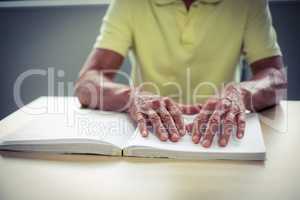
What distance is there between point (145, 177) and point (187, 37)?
72 cm

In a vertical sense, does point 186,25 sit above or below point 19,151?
above

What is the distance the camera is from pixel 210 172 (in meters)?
0.84

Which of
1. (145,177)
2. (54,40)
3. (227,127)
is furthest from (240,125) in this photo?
(54,40)

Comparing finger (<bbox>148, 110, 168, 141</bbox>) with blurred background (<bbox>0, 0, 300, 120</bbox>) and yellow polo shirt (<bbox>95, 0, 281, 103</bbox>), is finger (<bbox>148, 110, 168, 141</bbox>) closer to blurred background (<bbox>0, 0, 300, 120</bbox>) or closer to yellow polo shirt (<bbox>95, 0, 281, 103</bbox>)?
yellow polo shirt (<bbox>95, 0, 281, 103</bbox>)

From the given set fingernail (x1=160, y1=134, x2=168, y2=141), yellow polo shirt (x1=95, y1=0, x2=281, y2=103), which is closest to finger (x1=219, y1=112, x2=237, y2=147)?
fingernail (x1=160, y1=134, x2=168, y2=141)

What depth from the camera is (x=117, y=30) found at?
143 centimetres

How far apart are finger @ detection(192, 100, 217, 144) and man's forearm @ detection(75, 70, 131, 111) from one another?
0.24 m

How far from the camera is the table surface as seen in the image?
760 millimetres

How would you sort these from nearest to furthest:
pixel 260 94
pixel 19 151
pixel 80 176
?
pixel 80 176
pixel 19 151
pixel 260 94

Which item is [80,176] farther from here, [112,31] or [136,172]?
[112,31]

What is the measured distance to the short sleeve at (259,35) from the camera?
54.3 inches

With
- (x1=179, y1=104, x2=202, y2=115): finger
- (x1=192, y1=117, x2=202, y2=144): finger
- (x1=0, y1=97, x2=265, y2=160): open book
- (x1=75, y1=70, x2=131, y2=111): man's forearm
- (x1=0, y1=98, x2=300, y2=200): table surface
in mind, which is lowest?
(x1=0, y1=98, x2=300, y2=200): table surface

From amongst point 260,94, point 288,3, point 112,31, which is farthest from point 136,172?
point 288,3

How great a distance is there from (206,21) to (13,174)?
2.77ft
